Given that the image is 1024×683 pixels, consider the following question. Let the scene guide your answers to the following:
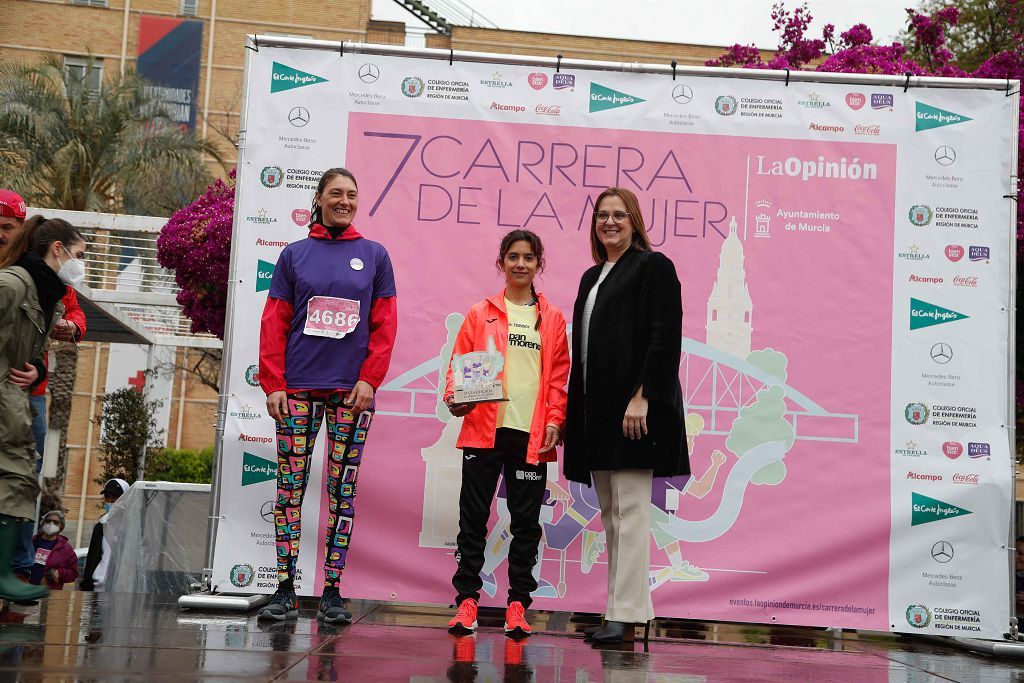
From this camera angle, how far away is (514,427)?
4.77 meters

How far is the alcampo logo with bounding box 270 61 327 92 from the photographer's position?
5625 mm

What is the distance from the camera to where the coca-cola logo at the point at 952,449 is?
17.9ft

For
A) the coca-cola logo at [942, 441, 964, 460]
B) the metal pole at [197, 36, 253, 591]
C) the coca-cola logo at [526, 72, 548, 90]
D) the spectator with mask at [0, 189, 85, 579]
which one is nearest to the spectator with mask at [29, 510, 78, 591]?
the spectator with mask at [0, 189, 85, 579]

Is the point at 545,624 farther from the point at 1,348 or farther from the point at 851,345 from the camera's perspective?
the point at 1,348

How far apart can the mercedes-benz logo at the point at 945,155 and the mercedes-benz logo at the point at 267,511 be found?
3847mm

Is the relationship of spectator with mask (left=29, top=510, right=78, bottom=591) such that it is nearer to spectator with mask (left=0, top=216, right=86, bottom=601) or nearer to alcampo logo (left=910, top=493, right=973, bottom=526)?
spectator with mask (left=0, top=216, right=86, bottom=601)

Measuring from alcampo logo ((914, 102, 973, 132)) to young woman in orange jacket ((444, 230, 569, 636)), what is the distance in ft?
7.38

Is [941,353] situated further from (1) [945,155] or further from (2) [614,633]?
(2) [614,633]

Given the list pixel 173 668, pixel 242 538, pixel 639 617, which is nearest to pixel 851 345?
pixel 639 617

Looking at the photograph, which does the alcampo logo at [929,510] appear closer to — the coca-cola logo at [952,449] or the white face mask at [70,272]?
the coca-cola logo at [952,449]

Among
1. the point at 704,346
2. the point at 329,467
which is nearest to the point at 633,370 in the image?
the point at 704,346

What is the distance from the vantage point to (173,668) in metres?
3.36

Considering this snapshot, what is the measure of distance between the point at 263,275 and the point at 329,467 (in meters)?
1.23

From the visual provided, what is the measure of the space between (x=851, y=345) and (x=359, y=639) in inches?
115
